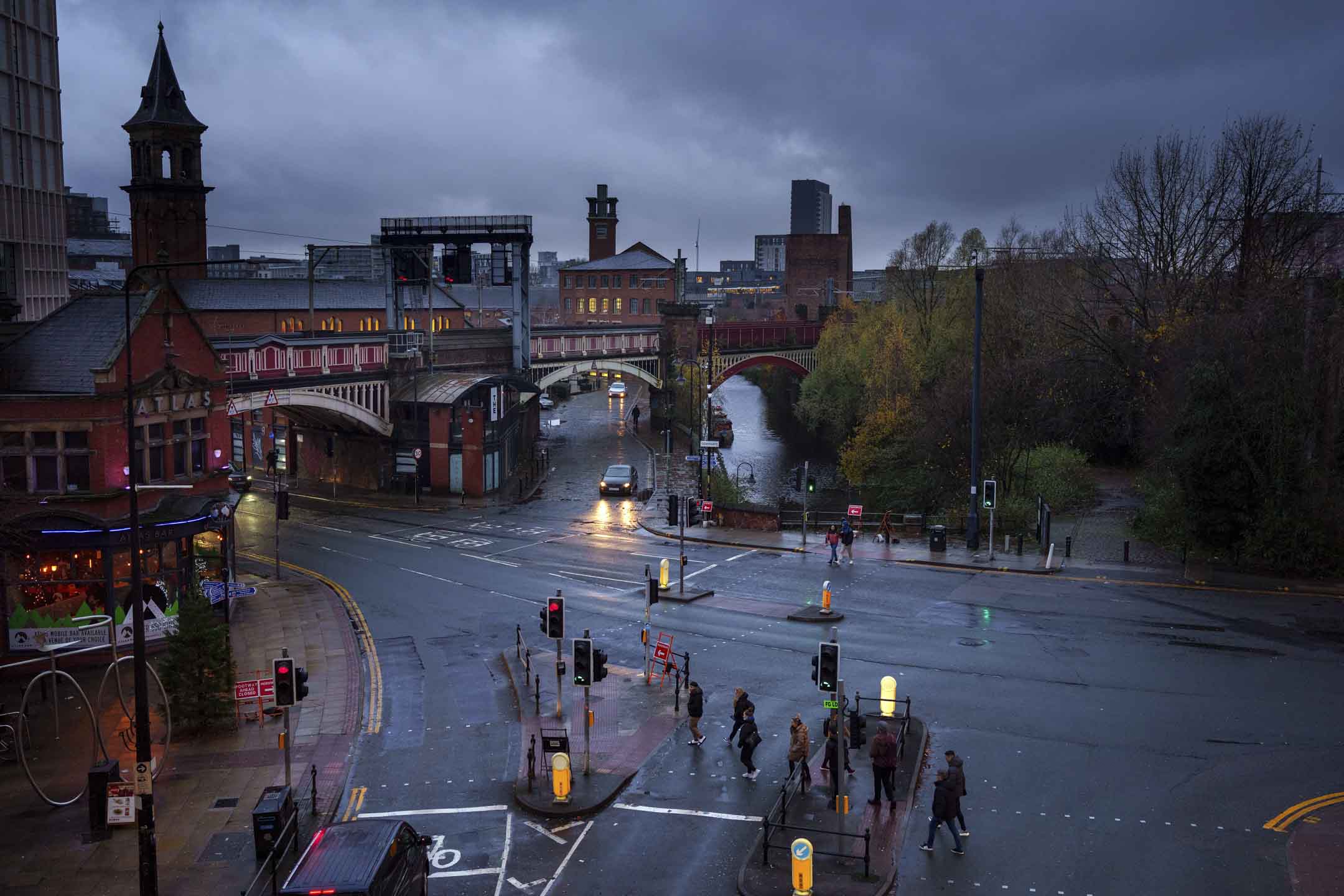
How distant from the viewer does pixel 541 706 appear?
24.1 meters

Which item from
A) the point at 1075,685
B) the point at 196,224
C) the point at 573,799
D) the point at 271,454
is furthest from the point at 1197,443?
the point at 196,224

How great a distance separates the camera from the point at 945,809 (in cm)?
1627

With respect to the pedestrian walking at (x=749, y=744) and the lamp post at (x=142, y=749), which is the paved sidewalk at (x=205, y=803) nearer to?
the lamp post at (x=142, y=749)

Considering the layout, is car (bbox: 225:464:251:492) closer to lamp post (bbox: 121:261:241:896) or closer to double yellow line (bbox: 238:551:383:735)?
double yellow line (bbox: 238:551:383:735)

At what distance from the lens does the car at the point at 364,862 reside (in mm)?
13000

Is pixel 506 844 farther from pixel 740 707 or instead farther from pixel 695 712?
pixel 695 712

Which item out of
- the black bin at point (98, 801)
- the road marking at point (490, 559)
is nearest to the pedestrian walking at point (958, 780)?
the black bin at point (98, 801)

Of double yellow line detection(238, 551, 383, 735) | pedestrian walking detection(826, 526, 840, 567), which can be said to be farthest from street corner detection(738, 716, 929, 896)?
pedestrian walking detection(826, 526, 840, 567)

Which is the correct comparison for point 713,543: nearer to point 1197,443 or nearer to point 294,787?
point 1197,443

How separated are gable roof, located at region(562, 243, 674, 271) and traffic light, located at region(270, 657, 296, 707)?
121 m

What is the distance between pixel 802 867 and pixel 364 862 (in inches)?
225

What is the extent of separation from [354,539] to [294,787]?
27.0 metres

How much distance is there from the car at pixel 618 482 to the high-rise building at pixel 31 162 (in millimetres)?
28430

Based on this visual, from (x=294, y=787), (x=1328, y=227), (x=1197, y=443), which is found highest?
(x=1328, y=227)
